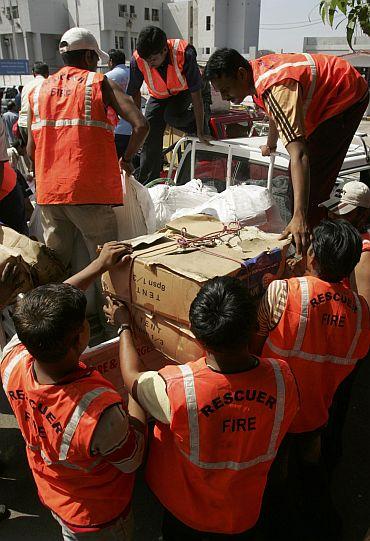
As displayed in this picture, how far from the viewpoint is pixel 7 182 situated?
2.98m

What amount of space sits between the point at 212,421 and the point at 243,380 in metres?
0.15

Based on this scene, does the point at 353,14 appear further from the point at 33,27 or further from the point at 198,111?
the point at 33,27

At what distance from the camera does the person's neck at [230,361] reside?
4.49 ft

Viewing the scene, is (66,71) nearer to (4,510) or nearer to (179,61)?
(179,61)

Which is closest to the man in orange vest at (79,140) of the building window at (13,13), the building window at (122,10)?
the building window at (122,10)

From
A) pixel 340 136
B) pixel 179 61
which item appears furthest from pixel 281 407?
pixel 179 61

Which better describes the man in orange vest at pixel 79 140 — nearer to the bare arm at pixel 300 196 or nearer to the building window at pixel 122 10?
the bare arm at pixel 300 196

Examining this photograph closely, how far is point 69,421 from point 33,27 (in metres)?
47.7

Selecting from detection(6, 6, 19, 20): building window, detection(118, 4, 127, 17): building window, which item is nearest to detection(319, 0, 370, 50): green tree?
detection(118, 4, 127, 17): building window

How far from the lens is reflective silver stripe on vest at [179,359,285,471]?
4.41 feet

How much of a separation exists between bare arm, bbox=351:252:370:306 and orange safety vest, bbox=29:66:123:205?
137 centimetres

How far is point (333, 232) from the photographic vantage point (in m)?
1.80

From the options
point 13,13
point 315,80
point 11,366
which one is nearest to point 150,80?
point 315,80

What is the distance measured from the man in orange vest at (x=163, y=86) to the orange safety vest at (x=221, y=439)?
276 centimetres
